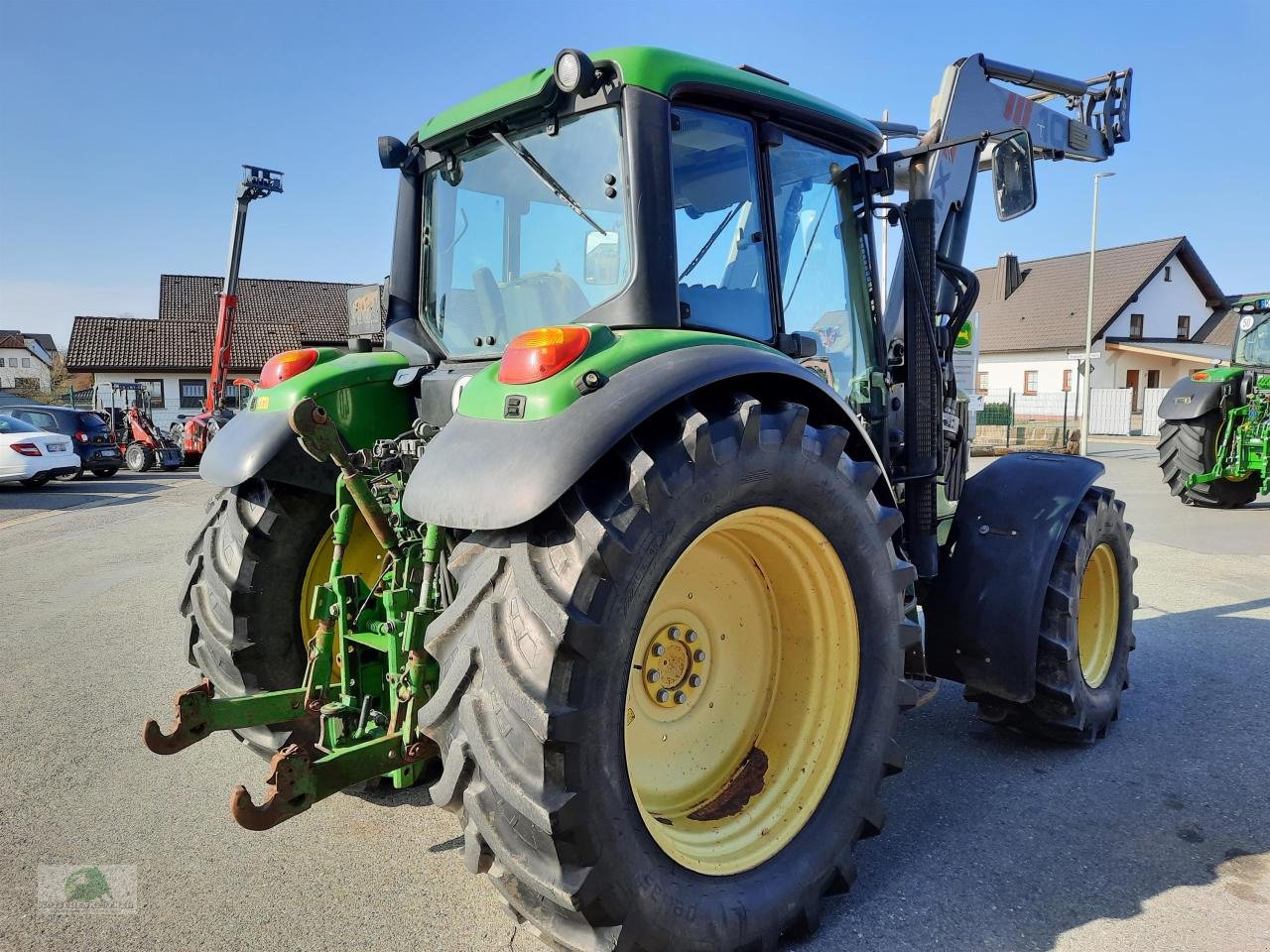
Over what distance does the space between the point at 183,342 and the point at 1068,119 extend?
1372 inches

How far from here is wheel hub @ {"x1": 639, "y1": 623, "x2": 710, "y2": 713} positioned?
2.44 meters


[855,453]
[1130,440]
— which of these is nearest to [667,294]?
[855,453]

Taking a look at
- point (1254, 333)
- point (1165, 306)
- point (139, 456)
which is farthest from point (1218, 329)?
point (139, 456)

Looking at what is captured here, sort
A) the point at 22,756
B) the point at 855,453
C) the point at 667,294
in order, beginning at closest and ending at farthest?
the point at 667,294 < the point at 855,453 < the point at 22,756

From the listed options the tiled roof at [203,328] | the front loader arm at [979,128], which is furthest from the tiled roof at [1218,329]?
the front loader arm at [979,128]

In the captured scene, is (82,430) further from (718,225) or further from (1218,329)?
(1218,329)

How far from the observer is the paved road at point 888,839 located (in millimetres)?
2395

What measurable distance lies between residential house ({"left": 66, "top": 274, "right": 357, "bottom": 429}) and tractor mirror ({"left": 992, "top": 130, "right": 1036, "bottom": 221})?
2926 centimetres

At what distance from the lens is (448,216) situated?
3.35 metres

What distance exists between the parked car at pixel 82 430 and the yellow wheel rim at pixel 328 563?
54.8ft

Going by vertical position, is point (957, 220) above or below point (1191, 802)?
above

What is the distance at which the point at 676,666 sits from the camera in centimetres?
251

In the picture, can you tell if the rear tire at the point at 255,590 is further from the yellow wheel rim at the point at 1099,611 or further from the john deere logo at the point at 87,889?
the yellow wheel rim at the point at 1099,611

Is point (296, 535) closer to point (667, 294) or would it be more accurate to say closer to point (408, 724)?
point (408, 724)
